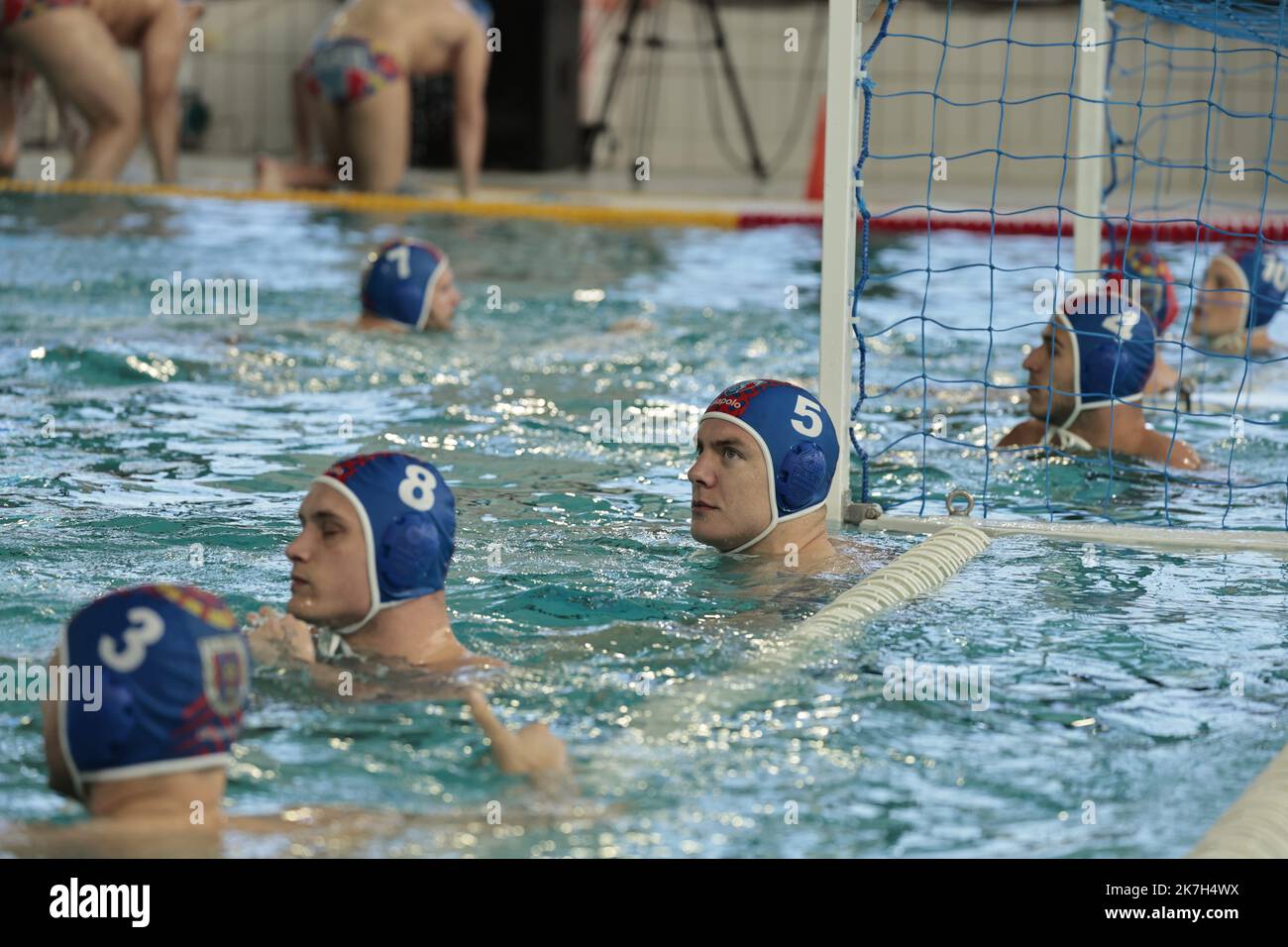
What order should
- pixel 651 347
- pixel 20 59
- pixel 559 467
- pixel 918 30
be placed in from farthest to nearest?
pixel 918 30
pixel 20 59
pixel 651 347
pixel 559 467

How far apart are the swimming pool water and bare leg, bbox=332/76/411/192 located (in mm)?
3713

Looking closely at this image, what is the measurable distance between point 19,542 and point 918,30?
13593mm

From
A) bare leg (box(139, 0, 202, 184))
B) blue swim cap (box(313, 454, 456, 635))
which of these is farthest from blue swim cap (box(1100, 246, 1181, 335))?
bare leg (box(139, 0, 202, 184))

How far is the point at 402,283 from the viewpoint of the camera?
287 inches

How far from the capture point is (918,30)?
53.7 ft

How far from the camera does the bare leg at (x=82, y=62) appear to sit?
10.6 meters

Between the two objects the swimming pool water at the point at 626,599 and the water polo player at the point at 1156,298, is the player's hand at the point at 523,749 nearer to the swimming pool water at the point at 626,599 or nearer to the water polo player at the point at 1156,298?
the swimming pool water at the point at 626,599

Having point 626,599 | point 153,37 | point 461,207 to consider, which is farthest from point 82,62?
point 626,599

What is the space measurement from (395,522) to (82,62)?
27.9 feet

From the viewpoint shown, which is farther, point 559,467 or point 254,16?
point 254,16

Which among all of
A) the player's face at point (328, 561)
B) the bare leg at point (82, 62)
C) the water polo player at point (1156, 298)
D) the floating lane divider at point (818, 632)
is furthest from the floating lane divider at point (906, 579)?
the bare leg at point (82, 62)
